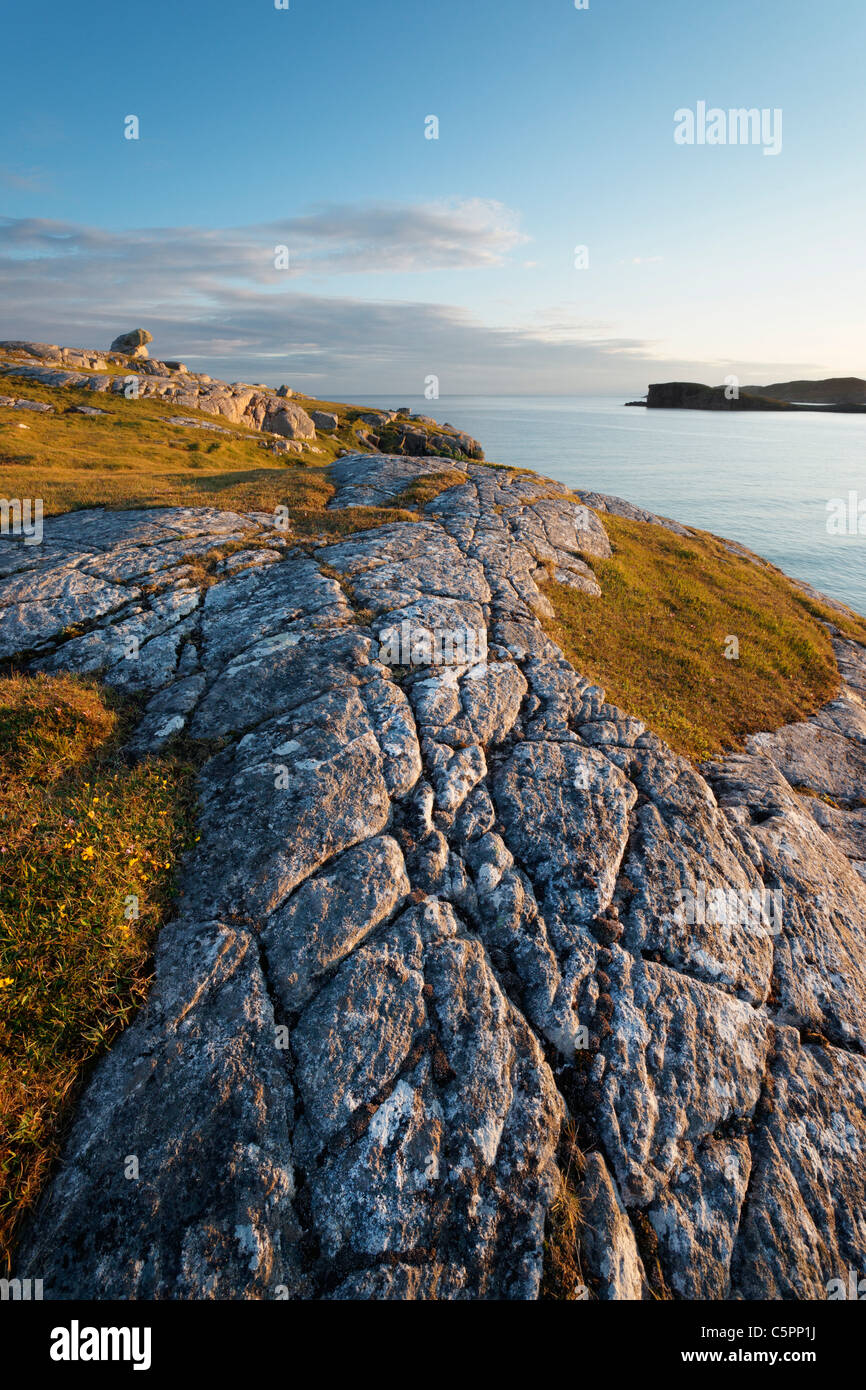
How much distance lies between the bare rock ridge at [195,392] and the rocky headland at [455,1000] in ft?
234

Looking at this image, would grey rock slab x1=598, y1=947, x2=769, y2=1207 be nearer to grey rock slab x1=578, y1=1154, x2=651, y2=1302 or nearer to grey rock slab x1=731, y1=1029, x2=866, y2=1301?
grey rock slab x1=578, y1=1154, x2=651, y2=1302

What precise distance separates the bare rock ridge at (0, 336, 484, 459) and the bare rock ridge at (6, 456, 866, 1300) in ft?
235

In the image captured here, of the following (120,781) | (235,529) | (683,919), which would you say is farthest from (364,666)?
(235,529)

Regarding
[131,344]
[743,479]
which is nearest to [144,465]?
[743,479]

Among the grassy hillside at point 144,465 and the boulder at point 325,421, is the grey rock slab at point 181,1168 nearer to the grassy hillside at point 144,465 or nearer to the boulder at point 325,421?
the grassy hillside at point 144,465

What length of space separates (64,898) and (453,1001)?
5.16 meters

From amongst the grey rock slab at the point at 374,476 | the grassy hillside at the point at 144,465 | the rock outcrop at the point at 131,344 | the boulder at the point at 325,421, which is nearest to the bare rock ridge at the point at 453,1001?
the grassy hillside at the point at 144,465

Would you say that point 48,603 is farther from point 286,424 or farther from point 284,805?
point 286,424

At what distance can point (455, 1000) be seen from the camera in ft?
23.6

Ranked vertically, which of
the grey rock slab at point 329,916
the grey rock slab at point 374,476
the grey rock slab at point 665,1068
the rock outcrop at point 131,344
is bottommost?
the grey rock slab at point 665,1068

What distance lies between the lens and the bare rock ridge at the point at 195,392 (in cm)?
7775

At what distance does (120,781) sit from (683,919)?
9460 millimetres

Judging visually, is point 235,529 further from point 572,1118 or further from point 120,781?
point 572,1118

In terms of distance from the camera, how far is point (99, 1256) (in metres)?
5.16
